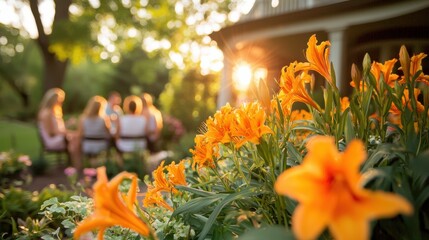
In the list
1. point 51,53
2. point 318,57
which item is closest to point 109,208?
point 318,57

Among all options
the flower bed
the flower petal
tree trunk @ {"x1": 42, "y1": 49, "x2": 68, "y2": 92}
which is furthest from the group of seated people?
tree trunk @ {"x1": 42, "y1": 49, "x2": 68, "y2": 92}

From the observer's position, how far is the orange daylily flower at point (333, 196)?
60 cm

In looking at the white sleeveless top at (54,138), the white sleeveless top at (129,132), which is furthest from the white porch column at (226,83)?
the white sleeveless top at (54,138)

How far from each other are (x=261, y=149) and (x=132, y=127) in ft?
21.0

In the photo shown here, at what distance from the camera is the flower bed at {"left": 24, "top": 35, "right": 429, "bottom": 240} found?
63 cm

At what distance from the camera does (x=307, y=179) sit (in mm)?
652

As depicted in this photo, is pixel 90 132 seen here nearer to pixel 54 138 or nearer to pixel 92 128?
pixel 92 128

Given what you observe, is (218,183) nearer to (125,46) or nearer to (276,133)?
(276,133)

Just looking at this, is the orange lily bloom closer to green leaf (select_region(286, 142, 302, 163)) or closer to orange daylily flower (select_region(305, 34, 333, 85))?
orange daylily flower (select_region(305, 34, 333, 85))

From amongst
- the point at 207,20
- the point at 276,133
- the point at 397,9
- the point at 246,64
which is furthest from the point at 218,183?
the point at 207,20

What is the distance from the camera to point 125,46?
53.5 feet

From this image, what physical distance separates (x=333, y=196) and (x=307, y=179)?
5 centimetres

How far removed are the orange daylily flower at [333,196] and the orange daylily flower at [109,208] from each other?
0.41 m

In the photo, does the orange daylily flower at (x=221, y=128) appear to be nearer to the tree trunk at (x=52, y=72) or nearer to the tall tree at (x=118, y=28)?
the tall tree at (x=118, y=28)
